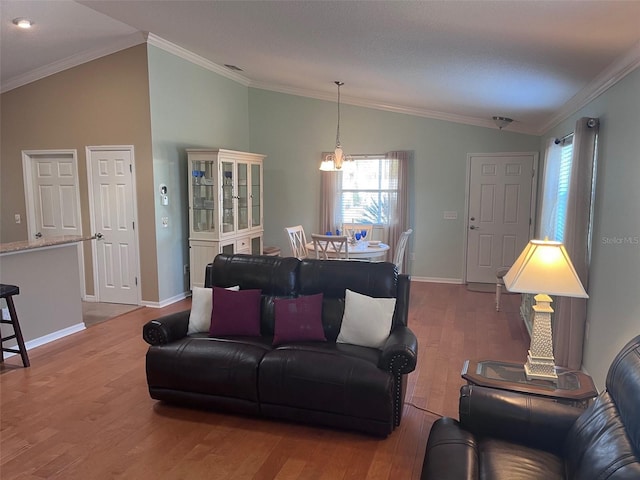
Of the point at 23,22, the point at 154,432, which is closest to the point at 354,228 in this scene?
the point at 154,432

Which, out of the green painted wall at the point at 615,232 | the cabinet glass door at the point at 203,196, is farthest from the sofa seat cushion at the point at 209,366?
the cabinet glass door at the point at 203,196

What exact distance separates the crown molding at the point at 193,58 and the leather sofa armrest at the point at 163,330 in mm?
3557

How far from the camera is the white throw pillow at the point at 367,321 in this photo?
3.07 m

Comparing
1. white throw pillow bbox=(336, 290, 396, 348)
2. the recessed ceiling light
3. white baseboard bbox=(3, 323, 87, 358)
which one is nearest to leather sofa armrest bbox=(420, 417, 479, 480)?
white throw pillow bbox=(336, 290, 396, 348)

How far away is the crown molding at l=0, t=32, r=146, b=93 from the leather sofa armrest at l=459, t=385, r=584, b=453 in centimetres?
512

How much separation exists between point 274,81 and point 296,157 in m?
1.21

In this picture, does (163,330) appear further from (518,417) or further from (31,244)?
(518,417)

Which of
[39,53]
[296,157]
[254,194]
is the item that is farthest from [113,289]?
[296,157]

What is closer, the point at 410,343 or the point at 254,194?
the point at 410,343

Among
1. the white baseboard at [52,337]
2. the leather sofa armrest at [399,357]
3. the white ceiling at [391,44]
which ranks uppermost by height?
the white ceiling at [391,44]

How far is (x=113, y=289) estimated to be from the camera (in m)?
5.81

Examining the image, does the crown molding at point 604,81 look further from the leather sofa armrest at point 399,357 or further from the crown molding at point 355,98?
the leather sofa armrest at point 399,357

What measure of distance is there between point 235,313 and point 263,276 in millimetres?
377

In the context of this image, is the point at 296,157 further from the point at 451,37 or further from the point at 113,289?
the point at 451,37
